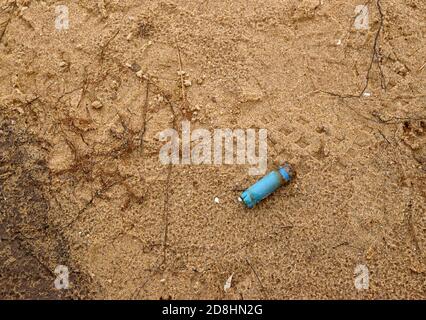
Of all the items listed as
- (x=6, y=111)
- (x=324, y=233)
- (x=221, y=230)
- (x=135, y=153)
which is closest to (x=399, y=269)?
(x=324, y=233)

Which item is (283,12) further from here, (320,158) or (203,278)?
(203,278)

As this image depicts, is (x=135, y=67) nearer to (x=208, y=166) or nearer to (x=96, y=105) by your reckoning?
(x=96, y=105)
